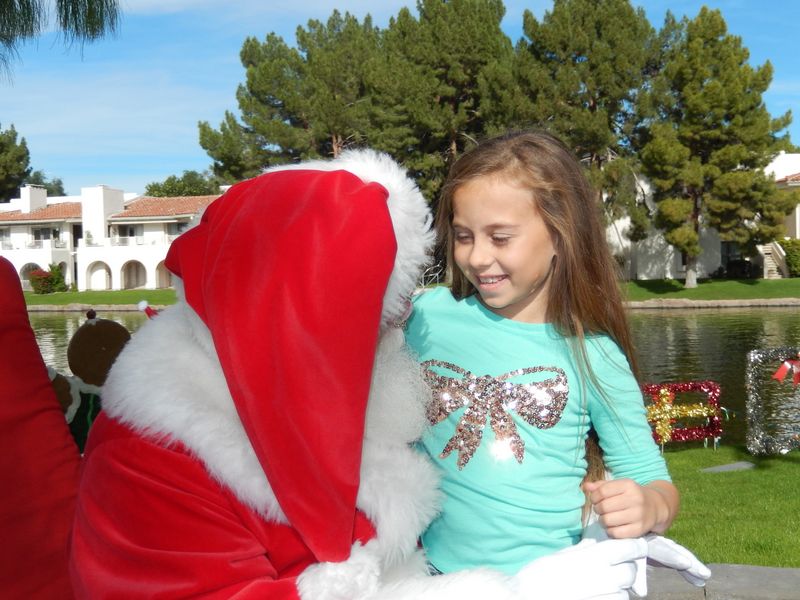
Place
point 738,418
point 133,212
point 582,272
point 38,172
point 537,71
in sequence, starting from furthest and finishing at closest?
1. point 38,172
2. point 133,212
3. point 537,71
4. point 738,418
5. point 582,272

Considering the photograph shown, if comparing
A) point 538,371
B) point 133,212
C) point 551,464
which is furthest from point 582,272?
point 133,212

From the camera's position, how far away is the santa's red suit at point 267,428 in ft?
3.81

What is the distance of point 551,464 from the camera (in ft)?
5.58

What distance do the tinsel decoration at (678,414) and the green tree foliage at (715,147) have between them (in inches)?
806

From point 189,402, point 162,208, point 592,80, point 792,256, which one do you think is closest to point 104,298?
→ point 162,208

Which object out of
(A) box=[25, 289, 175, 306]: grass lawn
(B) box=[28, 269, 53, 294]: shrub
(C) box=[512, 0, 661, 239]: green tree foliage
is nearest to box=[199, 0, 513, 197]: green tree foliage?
(C) box=[512, 0, 661, 239]: green tree foliage

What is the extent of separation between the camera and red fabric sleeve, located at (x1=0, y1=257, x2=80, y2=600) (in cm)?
163

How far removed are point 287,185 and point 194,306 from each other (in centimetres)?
24

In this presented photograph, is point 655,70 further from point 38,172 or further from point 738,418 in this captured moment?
point 38,172

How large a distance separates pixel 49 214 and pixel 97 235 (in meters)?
4.37

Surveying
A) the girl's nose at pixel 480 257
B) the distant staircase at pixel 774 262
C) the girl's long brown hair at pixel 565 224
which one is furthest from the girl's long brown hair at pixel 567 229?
the distant staircase at pixel 774 262

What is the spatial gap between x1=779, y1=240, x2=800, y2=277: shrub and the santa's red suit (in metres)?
31.9

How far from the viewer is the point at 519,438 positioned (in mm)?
1704

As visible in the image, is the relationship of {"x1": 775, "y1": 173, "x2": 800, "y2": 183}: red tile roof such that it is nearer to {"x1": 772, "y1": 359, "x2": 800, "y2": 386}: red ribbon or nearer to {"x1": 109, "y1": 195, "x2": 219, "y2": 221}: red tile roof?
{"x1": 109, "y1": 195, "x2": 219, "y2": 221}: red tile roof
